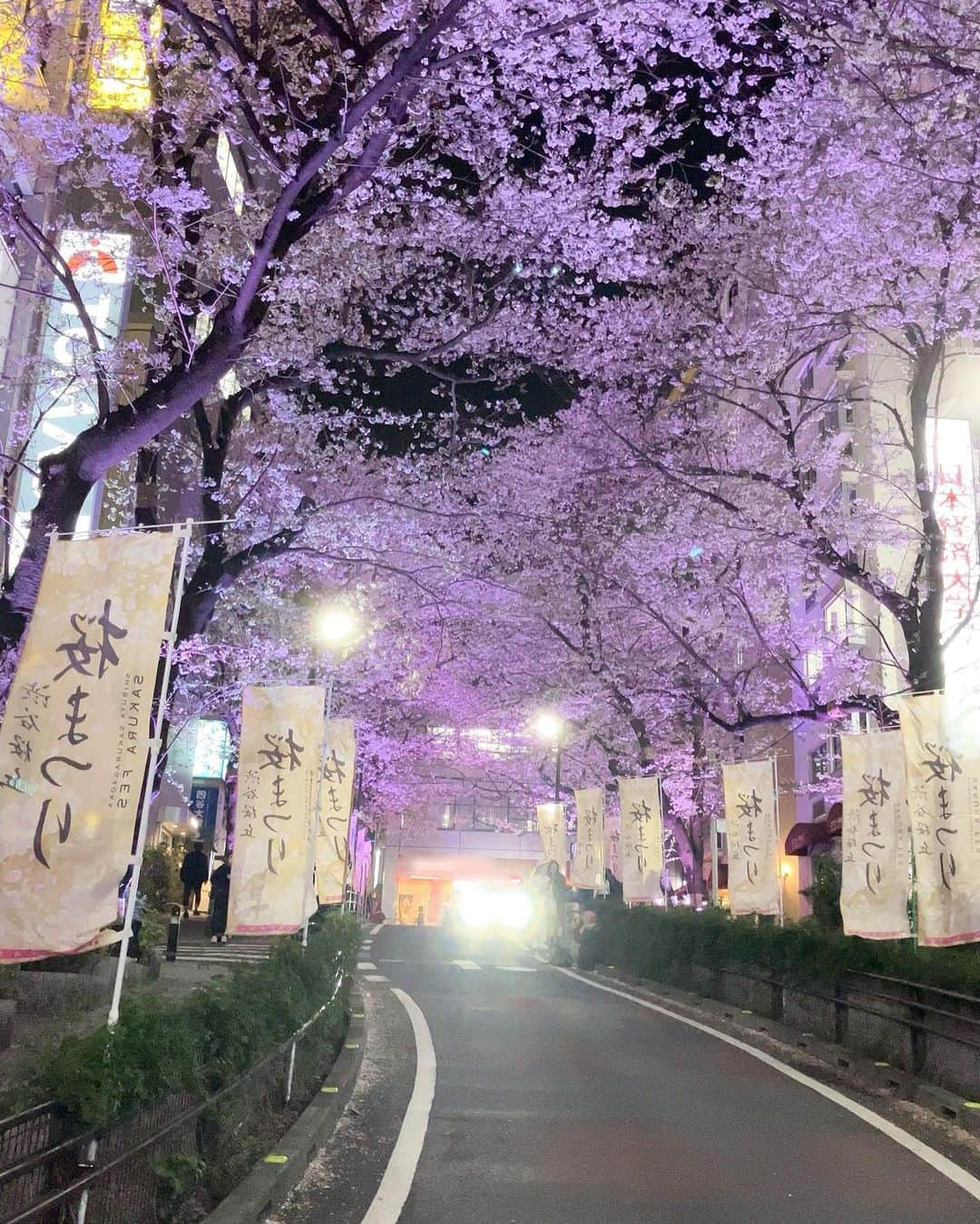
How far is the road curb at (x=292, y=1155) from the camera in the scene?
518cm

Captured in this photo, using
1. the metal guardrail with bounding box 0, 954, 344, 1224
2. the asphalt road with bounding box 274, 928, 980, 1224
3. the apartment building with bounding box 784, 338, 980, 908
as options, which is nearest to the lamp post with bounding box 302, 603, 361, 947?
the asphalt road with bounding box 274, 928, 980, 1224

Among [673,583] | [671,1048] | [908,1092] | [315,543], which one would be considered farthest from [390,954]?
[908,1092]

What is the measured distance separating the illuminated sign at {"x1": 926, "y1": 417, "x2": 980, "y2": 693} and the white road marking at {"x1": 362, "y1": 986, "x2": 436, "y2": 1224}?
10.8 metres

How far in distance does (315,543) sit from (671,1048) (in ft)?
32.0

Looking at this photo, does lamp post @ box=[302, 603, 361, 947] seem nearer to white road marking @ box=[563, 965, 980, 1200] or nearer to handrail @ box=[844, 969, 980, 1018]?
white road marking @ box=[563, 965, 980, 1200]

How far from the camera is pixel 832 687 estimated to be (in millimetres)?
26734

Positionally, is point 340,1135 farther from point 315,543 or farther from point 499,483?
point 499,483

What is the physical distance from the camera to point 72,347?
15727mm

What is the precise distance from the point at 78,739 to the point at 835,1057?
9.22 m

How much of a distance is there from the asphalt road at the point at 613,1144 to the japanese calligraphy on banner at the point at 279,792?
208cm

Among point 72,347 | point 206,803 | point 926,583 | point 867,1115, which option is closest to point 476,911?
point 206,803

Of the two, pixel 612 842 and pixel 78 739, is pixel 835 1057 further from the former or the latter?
pixel 612 842

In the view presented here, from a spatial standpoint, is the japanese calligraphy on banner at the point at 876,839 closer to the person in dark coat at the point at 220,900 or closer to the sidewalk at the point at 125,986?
the sidewalk at the point at 125,986

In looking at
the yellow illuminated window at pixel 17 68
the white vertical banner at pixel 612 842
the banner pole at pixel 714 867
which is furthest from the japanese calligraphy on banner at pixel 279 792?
the white vertical banner at pixel 612 842
